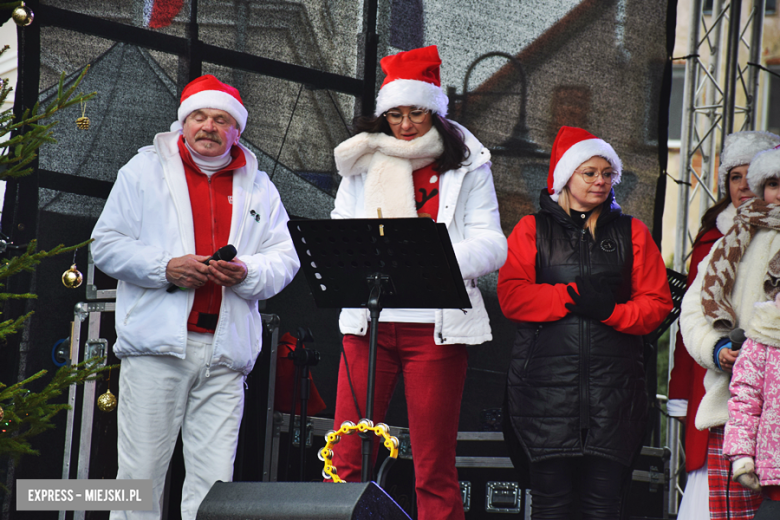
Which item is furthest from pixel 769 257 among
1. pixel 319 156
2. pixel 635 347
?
pixel 319 156

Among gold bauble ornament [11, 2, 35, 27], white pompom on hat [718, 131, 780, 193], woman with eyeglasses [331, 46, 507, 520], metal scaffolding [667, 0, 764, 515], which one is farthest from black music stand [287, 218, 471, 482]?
metal scaffolding [667, 0, 764, 515]

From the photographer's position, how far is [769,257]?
3189 millimetres

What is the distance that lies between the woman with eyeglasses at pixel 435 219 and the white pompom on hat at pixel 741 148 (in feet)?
4.06

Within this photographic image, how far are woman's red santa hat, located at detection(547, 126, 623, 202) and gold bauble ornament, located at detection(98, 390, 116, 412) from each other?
2.11 metres

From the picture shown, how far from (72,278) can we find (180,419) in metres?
0.90

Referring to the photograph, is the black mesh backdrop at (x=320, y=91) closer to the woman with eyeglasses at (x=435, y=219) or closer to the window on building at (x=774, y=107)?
the woman with eyeglasses at (x=435, y=219)

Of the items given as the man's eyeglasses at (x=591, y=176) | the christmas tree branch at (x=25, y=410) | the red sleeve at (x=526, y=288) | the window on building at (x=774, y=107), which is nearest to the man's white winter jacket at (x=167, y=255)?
the christmas tree branch at (x=25, y=410)

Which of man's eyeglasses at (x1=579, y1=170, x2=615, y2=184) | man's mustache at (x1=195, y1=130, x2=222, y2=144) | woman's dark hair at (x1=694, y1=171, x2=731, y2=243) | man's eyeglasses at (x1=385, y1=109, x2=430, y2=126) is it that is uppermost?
man's eyeglasses at (x1=385, y1=109, x2=430, y2=126)

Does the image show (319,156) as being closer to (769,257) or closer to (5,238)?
(5,238)

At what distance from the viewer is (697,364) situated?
12.1ft

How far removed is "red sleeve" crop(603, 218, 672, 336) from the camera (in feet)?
10.8

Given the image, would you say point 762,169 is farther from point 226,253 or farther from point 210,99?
point 210,99

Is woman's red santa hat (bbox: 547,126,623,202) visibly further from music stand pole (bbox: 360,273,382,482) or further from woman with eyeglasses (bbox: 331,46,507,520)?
music stand pole (bbox: 360,273,382,482)

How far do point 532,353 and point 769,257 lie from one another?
940 millimetres
